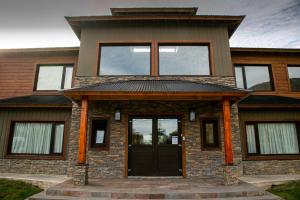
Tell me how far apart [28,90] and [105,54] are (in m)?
4.46

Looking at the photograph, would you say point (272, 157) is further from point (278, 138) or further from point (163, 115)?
point (163, 115)

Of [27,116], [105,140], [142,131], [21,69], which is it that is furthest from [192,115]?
[21,69]

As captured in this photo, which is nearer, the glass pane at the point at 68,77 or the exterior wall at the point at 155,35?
the exterior wall at the point at 155,35

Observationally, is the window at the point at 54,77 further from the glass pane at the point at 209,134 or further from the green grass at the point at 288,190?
the green grass at the point at 288,190

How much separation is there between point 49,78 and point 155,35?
576cm

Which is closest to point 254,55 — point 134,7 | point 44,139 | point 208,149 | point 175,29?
point 175,29

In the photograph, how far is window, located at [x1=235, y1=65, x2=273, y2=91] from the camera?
396 inches

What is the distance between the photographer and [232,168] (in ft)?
21.0

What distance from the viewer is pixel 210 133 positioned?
8.21 m

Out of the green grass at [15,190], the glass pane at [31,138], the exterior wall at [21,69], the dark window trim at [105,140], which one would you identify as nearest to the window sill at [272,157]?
the dark window trim at [105,140]

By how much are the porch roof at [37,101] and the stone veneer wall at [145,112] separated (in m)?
0.96

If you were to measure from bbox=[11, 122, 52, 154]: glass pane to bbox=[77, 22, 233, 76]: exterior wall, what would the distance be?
3.59 m

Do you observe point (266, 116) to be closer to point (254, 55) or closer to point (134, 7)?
point (254, 55)

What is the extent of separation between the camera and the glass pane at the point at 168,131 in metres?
8.05
